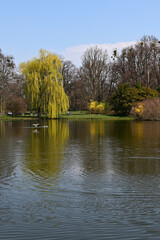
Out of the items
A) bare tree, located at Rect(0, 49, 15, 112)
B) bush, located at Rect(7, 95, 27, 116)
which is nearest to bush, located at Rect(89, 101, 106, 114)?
bush, located at Rect(7, 95, 27, 116)

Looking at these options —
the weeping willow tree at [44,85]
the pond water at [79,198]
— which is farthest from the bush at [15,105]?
the pond water at [79,198]

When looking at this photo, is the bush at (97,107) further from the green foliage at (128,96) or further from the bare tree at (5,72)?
the bare tree at (5,72)

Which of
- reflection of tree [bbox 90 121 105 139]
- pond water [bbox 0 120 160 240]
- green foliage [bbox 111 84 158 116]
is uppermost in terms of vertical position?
green foliage [bbox 111 84 158 116]

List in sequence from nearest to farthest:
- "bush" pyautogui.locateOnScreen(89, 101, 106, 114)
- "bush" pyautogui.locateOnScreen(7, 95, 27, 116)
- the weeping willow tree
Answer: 1. the weeping willow tree
2. "bush" pyautogui.locateOnScreen(7, 95, 27, 116)
3. "bush" pyautogui.locateOnScreen(89, 101, 106, 114)

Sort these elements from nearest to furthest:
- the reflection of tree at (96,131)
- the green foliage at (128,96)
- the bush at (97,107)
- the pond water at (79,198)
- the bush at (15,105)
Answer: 1. the pond water at (79,198)
2. the reflection of tree at (96,131)
3. the green foliage at (128,96)
4. the bush at (15,105)
5. the bush at (97,107)

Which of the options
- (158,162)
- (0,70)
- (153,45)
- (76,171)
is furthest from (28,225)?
(153,45)

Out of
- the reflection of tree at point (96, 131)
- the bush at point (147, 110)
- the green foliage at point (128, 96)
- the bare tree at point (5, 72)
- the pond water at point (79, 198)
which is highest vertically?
the bare tree at point (5, 72)

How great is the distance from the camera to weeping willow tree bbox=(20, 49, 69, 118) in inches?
2393

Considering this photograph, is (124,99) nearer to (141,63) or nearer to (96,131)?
(141,63)

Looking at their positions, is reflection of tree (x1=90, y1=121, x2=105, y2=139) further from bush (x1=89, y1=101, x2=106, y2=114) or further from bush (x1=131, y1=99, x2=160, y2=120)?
bush (x1=89, y1=101, x2=106, y2=114)

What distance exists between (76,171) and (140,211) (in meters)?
5.07

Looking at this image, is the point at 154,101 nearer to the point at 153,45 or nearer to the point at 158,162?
the point at 153,45

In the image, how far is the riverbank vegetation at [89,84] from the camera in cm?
6144

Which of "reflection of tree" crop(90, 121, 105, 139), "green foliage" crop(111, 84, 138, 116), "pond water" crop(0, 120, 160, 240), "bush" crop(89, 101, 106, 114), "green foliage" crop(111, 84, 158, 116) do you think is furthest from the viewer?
"bush" crop(89, 101, 106, 114)
